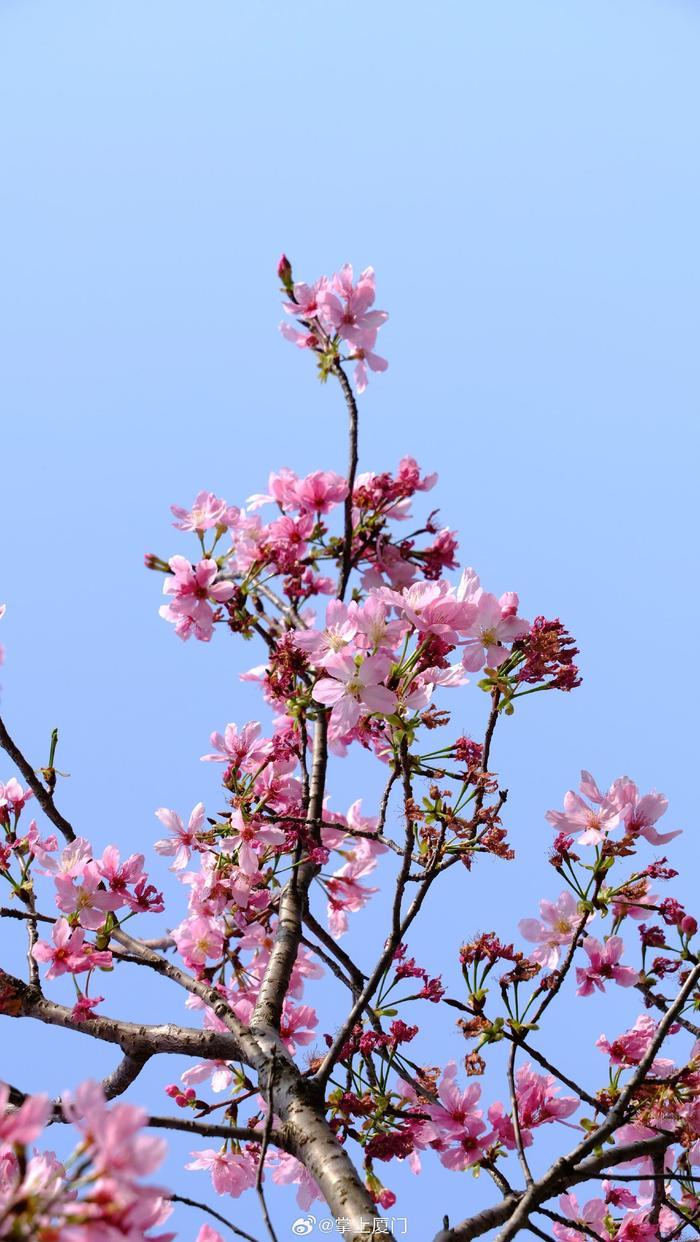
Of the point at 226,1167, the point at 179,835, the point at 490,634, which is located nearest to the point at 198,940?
the point at 179,835

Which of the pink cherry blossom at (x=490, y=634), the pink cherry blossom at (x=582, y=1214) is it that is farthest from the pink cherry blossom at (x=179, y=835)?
the pink cherry blossom at (x=582, y=1214)

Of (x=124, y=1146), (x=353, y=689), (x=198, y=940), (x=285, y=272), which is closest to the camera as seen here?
(x=124, y=1146)

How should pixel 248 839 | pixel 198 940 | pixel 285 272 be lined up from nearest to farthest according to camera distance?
pixel 248 839 < pixel 198 940 < pixel 285 272

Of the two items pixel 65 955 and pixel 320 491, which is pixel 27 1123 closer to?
pixel 65 955

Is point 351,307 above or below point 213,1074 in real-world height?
above

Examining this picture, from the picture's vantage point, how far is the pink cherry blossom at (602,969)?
2.88 metres

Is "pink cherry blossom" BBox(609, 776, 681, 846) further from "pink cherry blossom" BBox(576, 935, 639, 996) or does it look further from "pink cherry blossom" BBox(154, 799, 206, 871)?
"pink cherry blossom" BBox(154, 799, 206, 871)

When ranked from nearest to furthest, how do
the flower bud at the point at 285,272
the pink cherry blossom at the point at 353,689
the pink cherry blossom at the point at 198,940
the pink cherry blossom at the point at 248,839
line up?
1. the pink cherry blossom at the point at 353,689
2. the pink cherry blossom at the point at 248,839
3. the pink cherry blossom at the point at 198,940
4. the flower bud at the point at 285,272

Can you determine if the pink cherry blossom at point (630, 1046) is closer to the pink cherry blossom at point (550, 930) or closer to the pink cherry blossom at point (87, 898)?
the pink cherry blossom at point (550, 930)

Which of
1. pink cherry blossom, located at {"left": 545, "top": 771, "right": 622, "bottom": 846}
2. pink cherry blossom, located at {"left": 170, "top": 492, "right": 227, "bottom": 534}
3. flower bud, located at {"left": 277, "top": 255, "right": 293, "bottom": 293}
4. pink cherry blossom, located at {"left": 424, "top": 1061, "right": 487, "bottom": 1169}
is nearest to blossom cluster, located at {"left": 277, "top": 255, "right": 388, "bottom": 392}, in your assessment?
flower bud, located at {"left": 277, "top": 255, "right": 293, "bottom": 293}

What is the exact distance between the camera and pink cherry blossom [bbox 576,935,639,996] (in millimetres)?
2875

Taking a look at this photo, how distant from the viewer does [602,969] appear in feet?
9.48

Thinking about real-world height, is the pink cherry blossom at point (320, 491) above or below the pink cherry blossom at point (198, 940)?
above

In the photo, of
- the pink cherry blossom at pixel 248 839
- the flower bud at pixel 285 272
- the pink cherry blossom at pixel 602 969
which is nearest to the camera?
the pink cherry blossom at pixel 602 969
